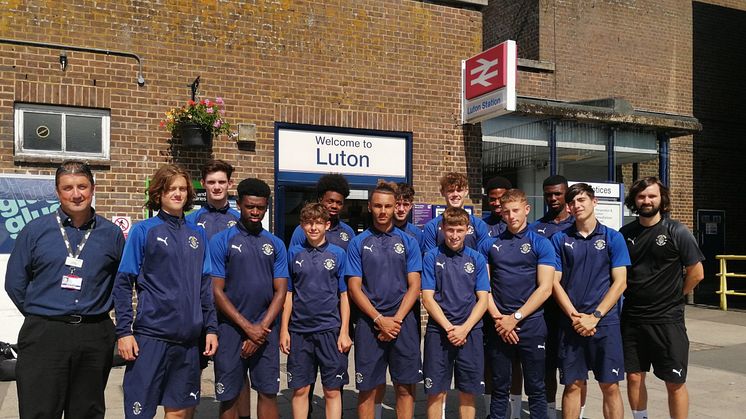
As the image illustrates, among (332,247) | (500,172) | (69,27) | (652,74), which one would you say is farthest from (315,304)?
(652,74)

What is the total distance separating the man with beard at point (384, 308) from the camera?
15.9 ft

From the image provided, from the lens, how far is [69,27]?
315 inches

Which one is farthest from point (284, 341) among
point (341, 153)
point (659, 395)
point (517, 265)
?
point (341, 153)

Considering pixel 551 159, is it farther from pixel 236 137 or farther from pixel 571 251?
pixel 571 251

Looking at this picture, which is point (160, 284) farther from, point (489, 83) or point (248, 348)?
point (489, 83)

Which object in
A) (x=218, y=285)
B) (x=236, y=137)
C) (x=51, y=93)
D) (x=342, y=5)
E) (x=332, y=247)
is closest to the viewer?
(x=218, y=285)

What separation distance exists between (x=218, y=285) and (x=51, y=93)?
480cm

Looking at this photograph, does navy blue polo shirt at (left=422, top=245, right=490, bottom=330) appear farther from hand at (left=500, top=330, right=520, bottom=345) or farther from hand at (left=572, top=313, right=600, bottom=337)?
hand at (left=572, top=313, right=600, bottom=337)

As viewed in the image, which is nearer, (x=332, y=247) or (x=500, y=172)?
(x=332, y=247)

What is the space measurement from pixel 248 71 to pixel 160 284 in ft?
18.0

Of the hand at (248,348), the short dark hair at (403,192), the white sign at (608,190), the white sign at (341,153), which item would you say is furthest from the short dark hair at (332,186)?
the white sign at (608,190)

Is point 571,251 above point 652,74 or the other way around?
the other way around

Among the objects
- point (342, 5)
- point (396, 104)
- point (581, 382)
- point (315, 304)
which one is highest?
point (342, 5)

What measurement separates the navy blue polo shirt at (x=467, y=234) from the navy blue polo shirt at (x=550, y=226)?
423mm
